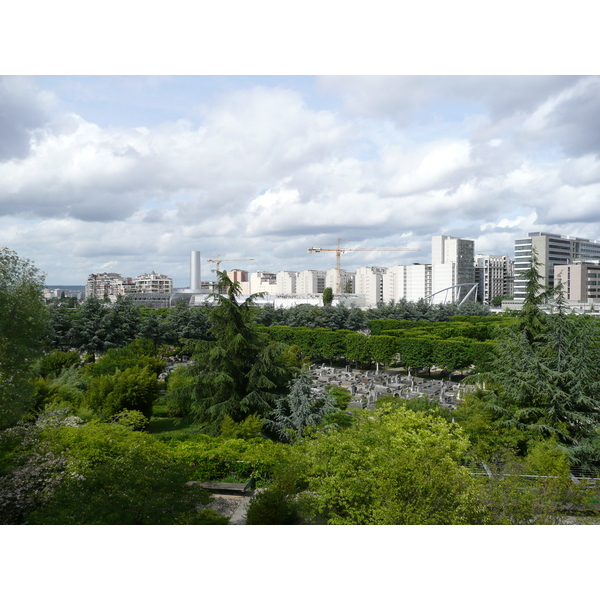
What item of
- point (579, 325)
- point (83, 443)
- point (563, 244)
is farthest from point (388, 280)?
point (83, 443)

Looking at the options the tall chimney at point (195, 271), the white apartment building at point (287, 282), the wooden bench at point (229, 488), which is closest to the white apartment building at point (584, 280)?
the tall chimney at point (195, 271)

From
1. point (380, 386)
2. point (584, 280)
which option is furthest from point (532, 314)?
point (584, 280)

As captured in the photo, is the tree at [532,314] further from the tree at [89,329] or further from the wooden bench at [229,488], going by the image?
the tree at [89,329]

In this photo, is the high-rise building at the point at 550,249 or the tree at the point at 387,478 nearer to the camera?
the tree at the point at 387,478

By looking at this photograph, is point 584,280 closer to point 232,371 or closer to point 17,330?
point 232,371

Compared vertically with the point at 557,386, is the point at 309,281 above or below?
above

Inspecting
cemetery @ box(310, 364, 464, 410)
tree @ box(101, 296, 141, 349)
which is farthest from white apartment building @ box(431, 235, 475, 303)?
tree @ box(101, 296, 141, 349)

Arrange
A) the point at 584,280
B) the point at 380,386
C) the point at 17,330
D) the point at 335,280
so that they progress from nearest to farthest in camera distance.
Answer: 1. the point at 17,330
2. the point at 380,386
3. the point at 584,280
4. the point at 335,280
